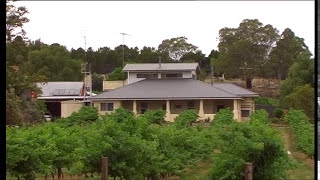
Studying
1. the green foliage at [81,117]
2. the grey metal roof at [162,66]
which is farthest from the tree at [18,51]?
the grey metal roof at [162,66]

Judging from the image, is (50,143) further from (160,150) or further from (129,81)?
(129,81)

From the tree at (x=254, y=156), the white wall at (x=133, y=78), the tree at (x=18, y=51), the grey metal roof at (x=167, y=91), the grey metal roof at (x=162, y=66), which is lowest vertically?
the tree at (x=254, y=156)

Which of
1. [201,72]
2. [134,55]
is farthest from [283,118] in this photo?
[134,55]

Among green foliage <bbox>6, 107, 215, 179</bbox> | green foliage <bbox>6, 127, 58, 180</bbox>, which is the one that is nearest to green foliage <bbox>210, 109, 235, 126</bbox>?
green foliage <bbox>6, 107, 215, 179</bbox>

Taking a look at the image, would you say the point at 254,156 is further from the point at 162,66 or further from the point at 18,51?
the point at 18,51

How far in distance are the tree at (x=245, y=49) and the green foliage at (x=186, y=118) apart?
102 centimetres

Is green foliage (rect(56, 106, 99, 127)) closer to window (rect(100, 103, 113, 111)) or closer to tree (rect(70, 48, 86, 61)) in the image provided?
window (rect(100, 103, 113, 111))

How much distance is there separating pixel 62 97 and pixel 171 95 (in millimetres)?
1234

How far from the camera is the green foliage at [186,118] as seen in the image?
584cm

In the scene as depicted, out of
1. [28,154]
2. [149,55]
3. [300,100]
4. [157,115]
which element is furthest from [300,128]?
[28,154]

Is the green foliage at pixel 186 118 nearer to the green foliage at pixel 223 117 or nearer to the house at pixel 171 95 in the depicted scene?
the house at pixel 171 95

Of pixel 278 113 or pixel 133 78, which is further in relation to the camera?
pixel 278 113

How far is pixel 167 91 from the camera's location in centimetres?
554

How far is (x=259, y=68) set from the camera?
16.5 feet
